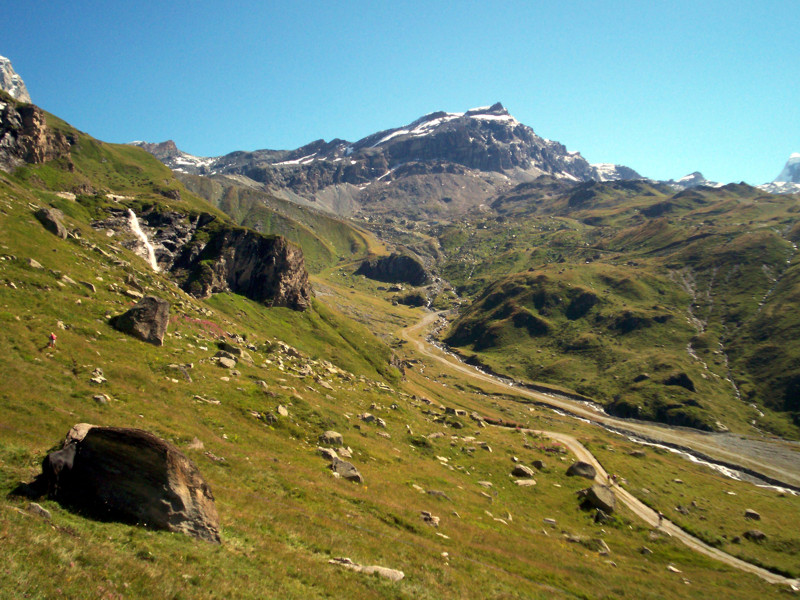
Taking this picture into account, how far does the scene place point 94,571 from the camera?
37.8ft

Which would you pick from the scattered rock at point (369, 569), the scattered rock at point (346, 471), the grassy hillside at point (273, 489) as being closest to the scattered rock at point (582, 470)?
the grassy hillside at point (273, 489)

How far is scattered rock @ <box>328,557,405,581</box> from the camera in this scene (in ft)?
63.6

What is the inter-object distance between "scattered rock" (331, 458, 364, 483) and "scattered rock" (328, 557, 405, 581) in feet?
43.6

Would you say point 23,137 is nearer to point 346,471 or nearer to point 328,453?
point 328,453

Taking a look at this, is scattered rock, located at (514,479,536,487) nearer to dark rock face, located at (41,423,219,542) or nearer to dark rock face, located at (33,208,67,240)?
dark rock face, located at (41,423,219,542)

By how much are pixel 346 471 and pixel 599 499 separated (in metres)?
38.3

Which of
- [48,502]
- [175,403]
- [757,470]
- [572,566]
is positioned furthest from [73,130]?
[757,470]

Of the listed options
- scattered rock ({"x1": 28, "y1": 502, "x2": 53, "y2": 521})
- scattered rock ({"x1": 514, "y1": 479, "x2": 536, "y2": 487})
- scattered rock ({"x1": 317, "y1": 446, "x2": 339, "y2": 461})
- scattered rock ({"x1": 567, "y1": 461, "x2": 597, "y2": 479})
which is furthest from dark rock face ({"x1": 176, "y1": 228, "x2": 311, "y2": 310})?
scattered rock ({"x1": 28, "y1": 502, "x2": 53, "y2": 521})

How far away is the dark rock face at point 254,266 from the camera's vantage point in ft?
365

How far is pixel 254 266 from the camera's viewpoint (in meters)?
119

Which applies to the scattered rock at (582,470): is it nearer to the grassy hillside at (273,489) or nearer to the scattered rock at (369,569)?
the grassy hillside at (273,489)

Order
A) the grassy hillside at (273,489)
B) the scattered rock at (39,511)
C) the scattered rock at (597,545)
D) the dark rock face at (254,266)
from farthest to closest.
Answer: the dark rock face at (254,266), the scattered rock at (597,545), the grassy hillside at (273,489), the scattered rock at (39,511)

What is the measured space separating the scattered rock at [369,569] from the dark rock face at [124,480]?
678 cm

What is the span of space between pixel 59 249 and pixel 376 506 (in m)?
56.3
